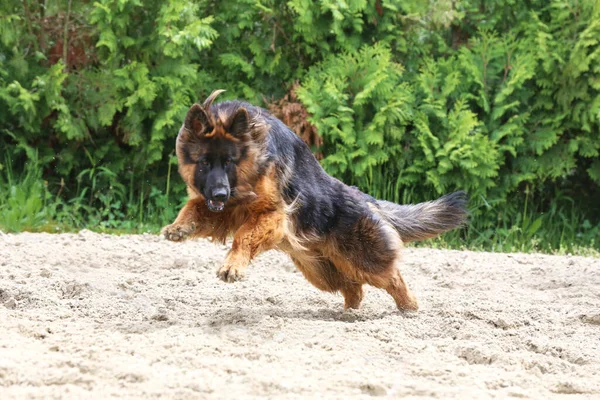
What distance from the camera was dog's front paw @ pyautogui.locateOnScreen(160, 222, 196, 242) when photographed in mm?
4848

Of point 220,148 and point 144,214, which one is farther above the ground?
point 220,148

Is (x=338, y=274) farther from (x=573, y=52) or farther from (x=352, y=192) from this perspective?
(x=573, y=52)

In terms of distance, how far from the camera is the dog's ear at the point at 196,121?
4968mm

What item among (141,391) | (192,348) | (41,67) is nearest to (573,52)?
(41,67)

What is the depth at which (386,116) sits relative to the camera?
901cm

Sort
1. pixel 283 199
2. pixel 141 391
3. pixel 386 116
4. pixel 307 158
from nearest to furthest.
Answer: pixel 141 391, pixel 283 199, pixel 307 158, pixel 386 116

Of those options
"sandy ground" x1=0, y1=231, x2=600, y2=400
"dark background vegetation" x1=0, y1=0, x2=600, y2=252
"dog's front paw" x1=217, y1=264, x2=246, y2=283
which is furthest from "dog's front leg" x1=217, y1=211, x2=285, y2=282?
"dark background vegetation" x1=0, y1=0, x2=600, y2=252

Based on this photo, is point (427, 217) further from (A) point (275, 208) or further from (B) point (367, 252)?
(A) point (275, 208)

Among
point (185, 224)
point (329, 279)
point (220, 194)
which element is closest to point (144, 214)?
point (329, 279)

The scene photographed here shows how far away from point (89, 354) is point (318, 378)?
1.12 metres

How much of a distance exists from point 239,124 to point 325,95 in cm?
415

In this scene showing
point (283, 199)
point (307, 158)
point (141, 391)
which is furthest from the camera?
point (307, 158)

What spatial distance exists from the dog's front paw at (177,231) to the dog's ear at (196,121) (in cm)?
58

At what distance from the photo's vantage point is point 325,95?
9070 mm
